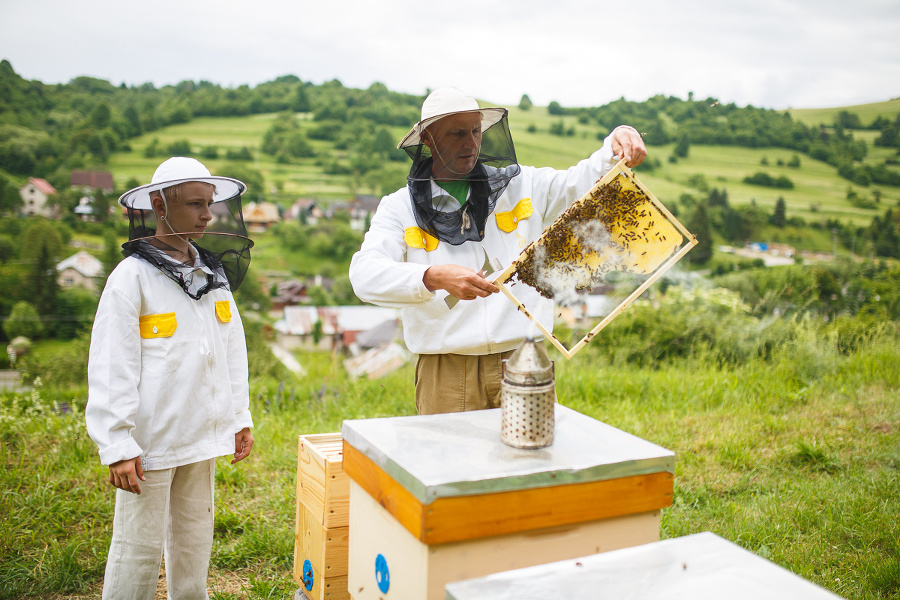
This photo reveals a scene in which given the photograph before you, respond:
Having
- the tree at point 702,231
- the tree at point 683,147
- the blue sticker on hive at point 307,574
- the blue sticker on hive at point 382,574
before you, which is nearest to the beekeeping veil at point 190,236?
the blue sticker on hive at point 307,574

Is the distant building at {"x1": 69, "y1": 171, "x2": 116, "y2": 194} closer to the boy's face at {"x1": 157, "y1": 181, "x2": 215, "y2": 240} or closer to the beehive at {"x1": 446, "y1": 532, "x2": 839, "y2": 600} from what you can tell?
the boy's face at {"x1": 157, "y1": 181, "x2": 215, "y2": 240}

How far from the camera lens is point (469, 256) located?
2.83 metres

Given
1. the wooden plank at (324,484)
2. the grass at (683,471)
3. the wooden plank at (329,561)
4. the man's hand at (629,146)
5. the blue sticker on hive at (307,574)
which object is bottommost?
the grass at (683,471)

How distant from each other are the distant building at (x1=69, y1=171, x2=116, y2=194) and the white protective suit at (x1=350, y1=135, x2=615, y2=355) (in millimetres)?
59014

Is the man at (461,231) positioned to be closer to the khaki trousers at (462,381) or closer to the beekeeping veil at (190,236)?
the khaki trousers at (462,381)

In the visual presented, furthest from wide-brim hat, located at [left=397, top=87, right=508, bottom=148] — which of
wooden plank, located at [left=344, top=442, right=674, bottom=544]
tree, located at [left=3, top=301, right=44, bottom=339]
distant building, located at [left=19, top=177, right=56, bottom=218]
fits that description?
distant building, located at [left=19, top=177, right=56, bottom=218]

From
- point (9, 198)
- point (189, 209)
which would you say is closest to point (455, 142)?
point (189, 209)

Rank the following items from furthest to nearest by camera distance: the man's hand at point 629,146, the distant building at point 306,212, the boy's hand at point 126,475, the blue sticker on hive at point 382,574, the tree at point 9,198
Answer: the distant building at point 306,212, the tree at point 9,198, the man's hand at point 629,146, the boy's hand at point 126,475, the blue sticker on hive at point 382,574

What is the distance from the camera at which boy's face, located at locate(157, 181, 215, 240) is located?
2.67 metres

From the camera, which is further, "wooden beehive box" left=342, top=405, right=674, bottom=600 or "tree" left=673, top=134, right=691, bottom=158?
"tree" left=673, top=134, right=691, bottom=158

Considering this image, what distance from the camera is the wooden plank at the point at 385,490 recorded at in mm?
1551

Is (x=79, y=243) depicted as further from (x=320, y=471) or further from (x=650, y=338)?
(x=320, y=471)

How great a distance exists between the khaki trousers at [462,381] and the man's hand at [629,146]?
103cm

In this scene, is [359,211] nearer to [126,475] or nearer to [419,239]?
[419,239]
